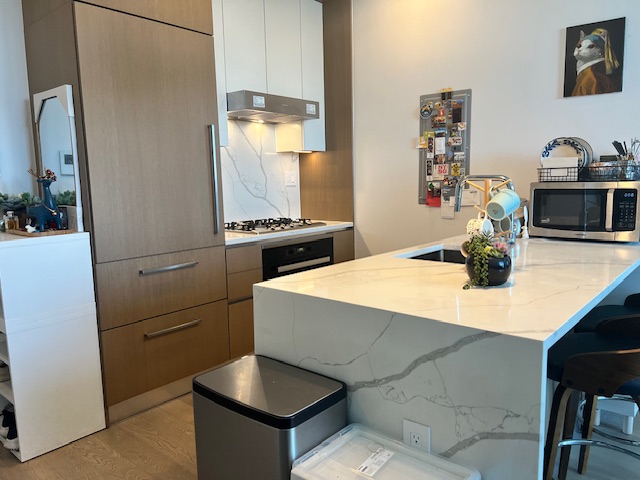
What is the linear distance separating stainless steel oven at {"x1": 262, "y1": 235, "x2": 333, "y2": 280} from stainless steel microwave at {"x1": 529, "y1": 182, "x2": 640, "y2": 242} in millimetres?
1555

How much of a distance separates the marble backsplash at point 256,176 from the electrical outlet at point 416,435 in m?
2.60

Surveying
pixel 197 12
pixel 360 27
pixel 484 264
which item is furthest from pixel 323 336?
pixel 360 27

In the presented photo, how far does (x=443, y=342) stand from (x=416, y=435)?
311 millimetres

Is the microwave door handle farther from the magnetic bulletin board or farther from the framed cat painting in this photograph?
the magnetic bulletin board

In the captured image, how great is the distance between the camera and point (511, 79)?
10.3 feet

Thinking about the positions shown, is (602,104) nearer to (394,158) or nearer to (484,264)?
(394,158)

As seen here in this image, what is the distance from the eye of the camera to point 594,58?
9.25 feet

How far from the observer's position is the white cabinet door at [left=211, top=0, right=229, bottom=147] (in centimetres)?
316

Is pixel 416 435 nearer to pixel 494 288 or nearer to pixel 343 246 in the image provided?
pixel 494 288

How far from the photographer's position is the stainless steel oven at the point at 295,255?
3.29 m

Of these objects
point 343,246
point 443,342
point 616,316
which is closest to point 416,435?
point 443,342

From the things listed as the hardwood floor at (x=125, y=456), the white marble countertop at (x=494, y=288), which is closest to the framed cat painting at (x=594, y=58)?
the white marble countertop at (x=494, y=288)

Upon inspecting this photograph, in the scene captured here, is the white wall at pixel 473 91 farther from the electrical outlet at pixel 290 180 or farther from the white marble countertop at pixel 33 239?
the white marble countertop at pixel 33 239

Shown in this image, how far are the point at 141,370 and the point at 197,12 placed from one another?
2.08 m
